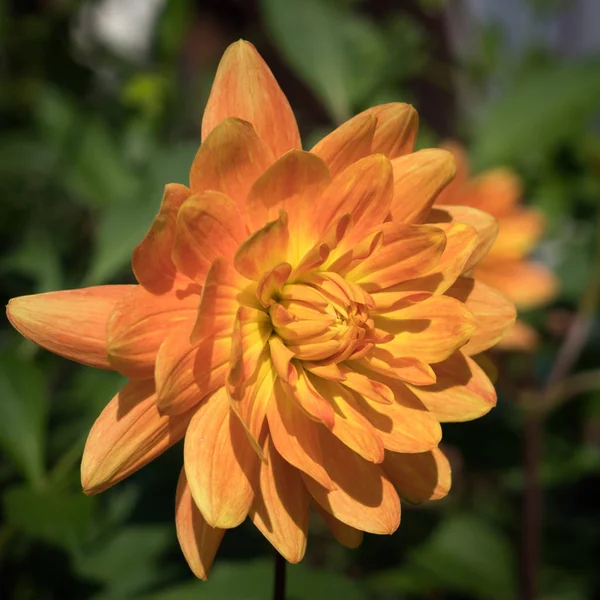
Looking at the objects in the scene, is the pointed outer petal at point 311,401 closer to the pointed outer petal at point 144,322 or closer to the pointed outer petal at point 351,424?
the pointed outer petal at point 351,424

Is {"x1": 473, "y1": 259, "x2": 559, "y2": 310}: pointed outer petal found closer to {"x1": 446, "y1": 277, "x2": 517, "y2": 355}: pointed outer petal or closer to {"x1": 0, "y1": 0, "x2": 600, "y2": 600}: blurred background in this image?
{"x1": 0, "y1": 0, "x2": 600, "y2": 600}: blurred background

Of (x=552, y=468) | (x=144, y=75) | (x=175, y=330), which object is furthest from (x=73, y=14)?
(x=552, y=468)

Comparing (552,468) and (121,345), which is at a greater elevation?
(121,345)

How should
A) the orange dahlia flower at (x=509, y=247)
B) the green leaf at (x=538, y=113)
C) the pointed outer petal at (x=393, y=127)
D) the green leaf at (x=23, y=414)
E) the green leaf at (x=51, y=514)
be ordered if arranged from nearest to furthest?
the pointed outer petal at (x=393, y=127)
the green leaf at (x=51, y=514)
the green leaf at (x=23, y=414)
the orange dahlia flower at (x=509, y=247)
the green leaf at (x=538, y=113)

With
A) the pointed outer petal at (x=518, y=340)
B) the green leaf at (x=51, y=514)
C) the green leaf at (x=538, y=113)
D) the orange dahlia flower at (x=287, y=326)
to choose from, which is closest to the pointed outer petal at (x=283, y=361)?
the orange dahlia flower at (x=287, y=326)

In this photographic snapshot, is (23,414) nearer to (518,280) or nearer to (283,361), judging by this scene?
(283,361)

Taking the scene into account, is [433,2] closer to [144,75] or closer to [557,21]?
[144,75]

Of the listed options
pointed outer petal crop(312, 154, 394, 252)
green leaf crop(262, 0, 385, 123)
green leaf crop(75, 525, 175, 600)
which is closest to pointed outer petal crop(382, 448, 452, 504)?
pointed outer petal crop(312, 154, 394, 252)
